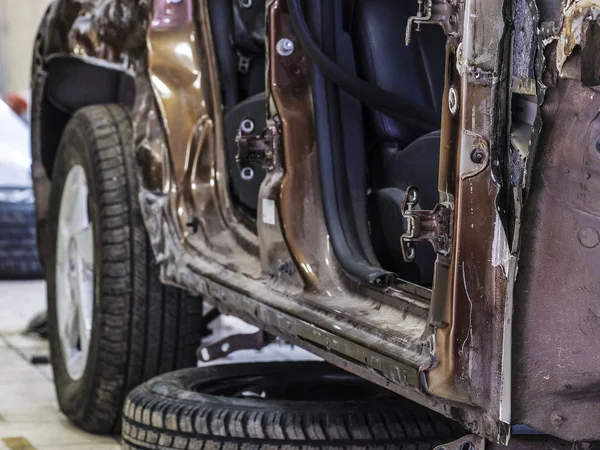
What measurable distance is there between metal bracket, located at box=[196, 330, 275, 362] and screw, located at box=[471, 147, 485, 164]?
4.93 ft

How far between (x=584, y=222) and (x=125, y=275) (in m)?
1.84

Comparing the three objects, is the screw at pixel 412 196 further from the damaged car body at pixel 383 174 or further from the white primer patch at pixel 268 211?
the white primer patch at pixel 268 211

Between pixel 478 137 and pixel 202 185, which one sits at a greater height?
pixel 478 137

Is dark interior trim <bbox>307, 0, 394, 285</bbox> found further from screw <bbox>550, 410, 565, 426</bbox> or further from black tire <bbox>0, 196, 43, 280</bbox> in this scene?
black tire <bbox>0, 196, 43, 280</bbox>

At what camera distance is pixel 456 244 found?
1562mm

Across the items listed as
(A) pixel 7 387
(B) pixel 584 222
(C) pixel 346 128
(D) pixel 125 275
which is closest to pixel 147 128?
(D) pixel 125 275

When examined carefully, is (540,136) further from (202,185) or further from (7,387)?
(7,387)

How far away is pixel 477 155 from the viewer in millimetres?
1532

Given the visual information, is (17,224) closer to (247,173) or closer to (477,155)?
(247,173)

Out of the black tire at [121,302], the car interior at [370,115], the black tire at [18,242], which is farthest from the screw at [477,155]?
the black tire at [18,242]

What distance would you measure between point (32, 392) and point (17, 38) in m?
13.3

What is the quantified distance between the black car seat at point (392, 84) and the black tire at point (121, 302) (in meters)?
1.01

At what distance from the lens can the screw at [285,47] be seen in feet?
7.41

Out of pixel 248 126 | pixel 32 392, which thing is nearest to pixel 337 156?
pixel 248 126
